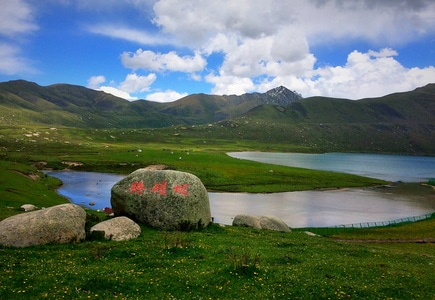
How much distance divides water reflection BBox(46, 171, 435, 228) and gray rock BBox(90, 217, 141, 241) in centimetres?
4111

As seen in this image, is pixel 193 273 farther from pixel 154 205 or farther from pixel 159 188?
pixel 159 188

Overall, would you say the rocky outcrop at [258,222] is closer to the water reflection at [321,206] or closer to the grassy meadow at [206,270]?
the grassy meadow at [206,270]

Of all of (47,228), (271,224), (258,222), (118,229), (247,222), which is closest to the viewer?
(47,228)

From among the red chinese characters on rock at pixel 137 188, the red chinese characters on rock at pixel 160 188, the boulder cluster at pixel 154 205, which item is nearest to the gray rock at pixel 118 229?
the boulder cluster at pixel 154 205

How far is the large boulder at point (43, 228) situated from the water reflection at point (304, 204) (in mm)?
46168

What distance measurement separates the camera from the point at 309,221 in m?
80.4

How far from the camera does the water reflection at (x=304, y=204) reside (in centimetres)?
8412

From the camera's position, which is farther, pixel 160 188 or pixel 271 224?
pixel 271 224

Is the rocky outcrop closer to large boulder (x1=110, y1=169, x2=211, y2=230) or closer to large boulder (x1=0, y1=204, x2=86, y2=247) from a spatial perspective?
large boulder (x1=110, y1=169, x2=211, y2=230)

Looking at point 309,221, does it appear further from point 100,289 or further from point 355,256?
point 100,289

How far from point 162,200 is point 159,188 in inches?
57.3

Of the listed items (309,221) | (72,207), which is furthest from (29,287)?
(309,221)

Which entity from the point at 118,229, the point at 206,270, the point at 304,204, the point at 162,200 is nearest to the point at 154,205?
the point at 162,200

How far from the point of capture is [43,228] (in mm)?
26672
